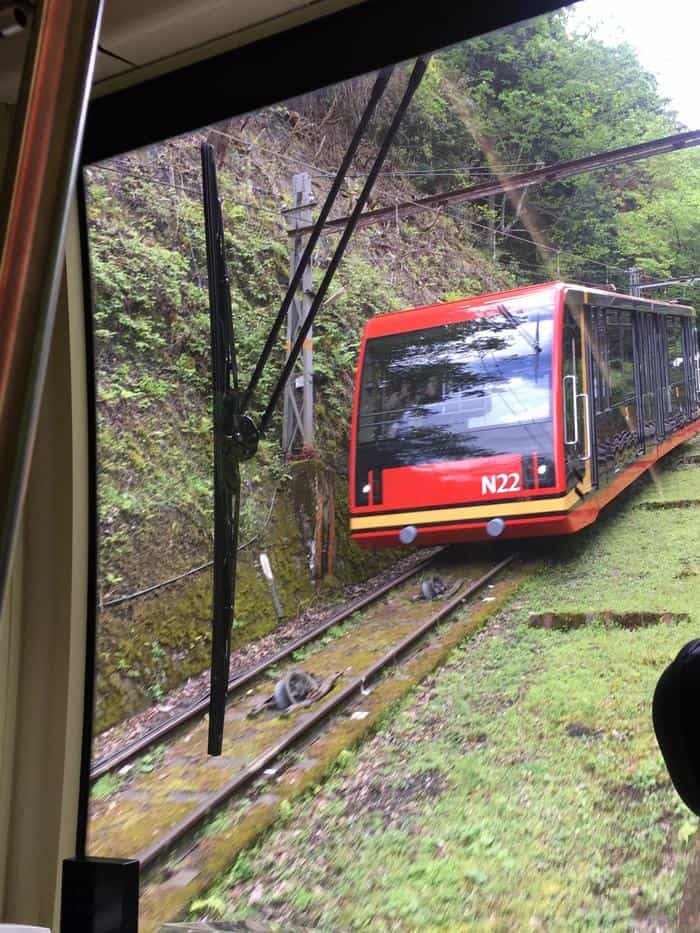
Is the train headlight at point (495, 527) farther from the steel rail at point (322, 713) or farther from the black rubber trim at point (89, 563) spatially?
the black rubber trim at point (89, 563)

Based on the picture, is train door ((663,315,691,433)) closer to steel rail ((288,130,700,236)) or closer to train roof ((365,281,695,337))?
train roof ((365,281,695,337))

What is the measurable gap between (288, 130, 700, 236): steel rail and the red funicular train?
0.88 feet

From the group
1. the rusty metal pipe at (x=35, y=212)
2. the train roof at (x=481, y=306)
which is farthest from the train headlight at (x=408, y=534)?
the rusty metal pipe at (x=35, y=212)

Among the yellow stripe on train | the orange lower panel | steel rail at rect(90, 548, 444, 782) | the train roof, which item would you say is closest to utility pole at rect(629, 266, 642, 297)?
the train roof

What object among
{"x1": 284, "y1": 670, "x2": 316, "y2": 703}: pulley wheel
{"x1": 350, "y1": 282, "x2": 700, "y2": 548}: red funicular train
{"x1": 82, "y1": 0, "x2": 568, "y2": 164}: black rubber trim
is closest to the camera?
{"x1": 82, "y1": 0, "x2": 568, "y2": 164}: black rubber trim

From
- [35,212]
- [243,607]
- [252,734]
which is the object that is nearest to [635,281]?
[243,607]

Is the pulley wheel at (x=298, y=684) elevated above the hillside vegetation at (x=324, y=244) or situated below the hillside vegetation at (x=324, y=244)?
below

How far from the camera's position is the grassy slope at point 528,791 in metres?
1.98

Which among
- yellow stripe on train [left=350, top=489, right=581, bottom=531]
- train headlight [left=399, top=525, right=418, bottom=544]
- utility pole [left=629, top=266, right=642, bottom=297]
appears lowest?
train headlight [left=399, top=525, right=418, bottom=544]

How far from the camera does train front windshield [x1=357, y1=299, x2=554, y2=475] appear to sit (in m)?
2.40

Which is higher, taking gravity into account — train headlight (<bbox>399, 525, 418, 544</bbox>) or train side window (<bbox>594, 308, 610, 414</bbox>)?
train side window (<bbox>594, 308, 610, 414</bbox>)

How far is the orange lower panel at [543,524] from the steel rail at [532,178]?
645 millimetres

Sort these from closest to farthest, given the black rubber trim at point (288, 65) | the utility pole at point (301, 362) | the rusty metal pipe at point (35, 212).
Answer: the rusty metal pipe at point (35, 212) → the black rubber trim at point (288, 65) → the utility pole at point (301, 362)

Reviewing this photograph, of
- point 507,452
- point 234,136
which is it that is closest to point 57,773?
point 507,452
